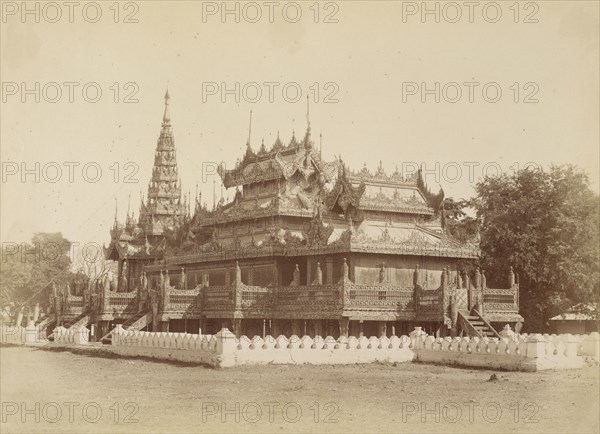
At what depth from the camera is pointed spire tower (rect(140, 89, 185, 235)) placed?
70625 millimetres

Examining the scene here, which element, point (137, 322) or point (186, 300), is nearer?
point (137, 322)

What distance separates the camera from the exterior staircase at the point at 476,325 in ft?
116

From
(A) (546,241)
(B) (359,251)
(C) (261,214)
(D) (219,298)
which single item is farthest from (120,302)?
(A) (546,241)

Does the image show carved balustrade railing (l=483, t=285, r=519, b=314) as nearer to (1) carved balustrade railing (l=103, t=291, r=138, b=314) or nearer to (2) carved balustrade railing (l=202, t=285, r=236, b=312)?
(2) carved balustrade railing (l=202, t=285, r=236, b=312)

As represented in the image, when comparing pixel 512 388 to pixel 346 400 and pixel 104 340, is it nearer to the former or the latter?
pixel 346 400

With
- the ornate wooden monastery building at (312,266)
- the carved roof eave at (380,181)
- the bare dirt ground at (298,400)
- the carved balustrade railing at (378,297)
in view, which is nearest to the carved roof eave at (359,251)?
the ornate wooden monastery building at (312,266)

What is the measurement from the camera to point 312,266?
137 ft

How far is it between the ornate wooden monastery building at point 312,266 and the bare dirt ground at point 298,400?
21.2 ft

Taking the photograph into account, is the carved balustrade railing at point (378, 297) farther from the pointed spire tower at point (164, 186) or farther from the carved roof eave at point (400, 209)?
the pointed spire tower at point (164, 186)

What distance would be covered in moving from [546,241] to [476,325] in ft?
45.4

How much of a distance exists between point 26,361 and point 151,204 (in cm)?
3579

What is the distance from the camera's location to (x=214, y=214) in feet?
167

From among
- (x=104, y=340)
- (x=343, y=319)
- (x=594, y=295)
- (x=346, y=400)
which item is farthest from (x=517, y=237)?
(x=346, y=400)

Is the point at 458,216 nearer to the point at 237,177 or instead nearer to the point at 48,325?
the point at 237,177
